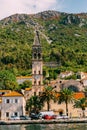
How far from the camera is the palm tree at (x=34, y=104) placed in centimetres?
8638

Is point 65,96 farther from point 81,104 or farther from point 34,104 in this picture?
point 34,104

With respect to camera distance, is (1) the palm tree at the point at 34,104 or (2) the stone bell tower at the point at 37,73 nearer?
(1) the palm tree at the point at 34,104

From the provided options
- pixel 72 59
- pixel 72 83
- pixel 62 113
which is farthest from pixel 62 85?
pixel 72 59

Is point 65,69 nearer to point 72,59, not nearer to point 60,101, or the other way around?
point 72,59

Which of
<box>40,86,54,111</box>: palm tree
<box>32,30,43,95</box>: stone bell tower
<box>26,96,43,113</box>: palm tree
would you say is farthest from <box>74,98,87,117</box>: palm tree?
<box>32,30,43,95</box>: stone bell tower

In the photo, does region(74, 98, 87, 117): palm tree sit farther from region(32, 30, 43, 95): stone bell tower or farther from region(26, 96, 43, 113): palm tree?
region(32, 30, 43, 95): stone bell tower

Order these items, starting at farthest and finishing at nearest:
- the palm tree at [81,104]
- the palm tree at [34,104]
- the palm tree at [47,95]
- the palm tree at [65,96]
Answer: the palm tree at [34,104]
the palm tree at [47,95]
the palm tree at [65,96]
the palm tree at [81,104]

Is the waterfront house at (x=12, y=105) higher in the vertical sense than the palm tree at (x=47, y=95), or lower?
lower

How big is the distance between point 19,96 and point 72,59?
93.8 meters

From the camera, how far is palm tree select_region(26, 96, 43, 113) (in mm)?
86375

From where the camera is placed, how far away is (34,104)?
283ft

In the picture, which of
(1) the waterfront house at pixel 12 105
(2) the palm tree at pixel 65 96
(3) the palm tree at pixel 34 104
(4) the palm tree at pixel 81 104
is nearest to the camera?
(4) the palm tree at pixel 81 104

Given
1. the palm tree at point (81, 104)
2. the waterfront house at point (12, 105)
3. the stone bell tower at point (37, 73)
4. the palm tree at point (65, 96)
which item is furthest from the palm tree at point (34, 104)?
the palm tree at point (81, 104)

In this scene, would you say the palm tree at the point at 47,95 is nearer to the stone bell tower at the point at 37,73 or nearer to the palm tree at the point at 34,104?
the palm tree at the point at 34,104
